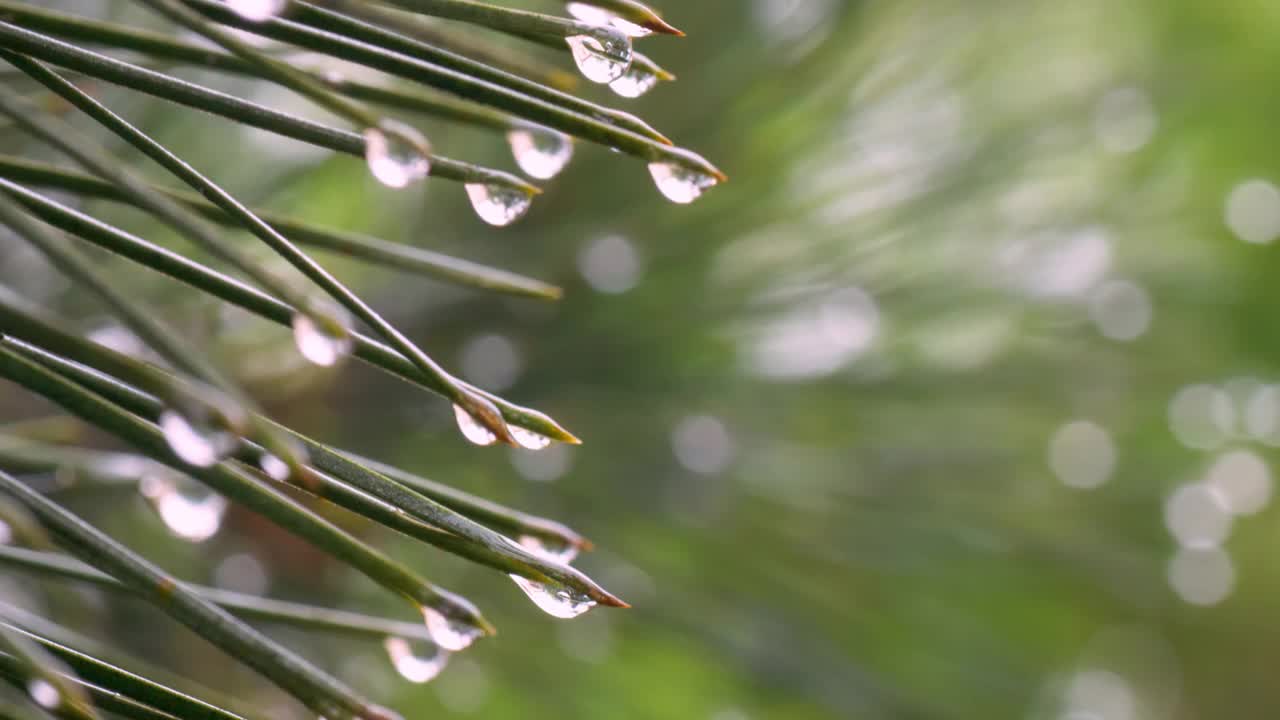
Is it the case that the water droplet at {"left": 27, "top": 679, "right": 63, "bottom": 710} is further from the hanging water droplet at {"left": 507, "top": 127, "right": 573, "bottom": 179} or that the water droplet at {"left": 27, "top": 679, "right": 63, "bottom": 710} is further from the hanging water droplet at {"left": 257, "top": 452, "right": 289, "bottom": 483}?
the hanging water droplet at {"left": 507, "top": 127, "right": 573, "bottom": 179}

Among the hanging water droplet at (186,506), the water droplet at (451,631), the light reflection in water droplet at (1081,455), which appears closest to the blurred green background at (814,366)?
the light reflection in water droplet at (1081,455)

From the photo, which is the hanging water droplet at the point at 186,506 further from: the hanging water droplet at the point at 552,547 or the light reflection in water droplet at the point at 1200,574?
the light reflection in water droplet at the point at 1200,574

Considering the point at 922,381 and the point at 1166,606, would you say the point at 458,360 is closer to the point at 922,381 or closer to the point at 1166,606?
the point at 922,381

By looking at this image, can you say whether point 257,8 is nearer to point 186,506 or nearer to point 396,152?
point 396,152

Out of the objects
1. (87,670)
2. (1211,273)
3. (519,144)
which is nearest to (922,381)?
(1211,273)

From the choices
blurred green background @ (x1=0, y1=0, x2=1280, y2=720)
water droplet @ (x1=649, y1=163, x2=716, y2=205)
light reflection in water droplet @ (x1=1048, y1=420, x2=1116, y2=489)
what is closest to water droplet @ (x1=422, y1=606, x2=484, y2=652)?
water droplet @ (x1=649, y1=163, x2=716, y2=205)

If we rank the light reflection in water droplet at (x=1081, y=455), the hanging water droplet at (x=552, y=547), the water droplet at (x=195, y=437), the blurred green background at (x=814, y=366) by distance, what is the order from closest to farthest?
1. the water droplet at (x=195, y=437)
2. the hanging water droplet at (x=552, y=547)
3. the blurred green background at (x=814, y=366)
4. the light reflection in water droplet at (x=1081, y=455)
